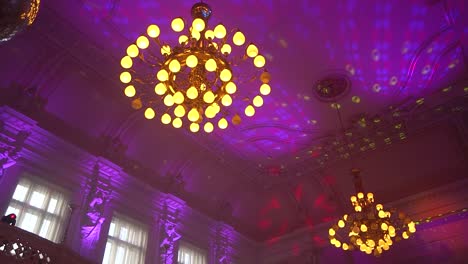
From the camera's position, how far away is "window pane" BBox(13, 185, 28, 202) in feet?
22.7

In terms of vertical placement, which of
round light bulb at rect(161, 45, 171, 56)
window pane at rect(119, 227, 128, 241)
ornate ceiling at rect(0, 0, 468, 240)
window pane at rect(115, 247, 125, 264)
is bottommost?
window pane at rect(115, 247, 125, 264)

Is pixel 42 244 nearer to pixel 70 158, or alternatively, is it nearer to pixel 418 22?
pixel 70 158

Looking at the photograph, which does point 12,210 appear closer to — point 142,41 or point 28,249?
point 28,249

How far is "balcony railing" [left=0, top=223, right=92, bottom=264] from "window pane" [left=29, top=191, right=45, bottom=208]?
1325mm

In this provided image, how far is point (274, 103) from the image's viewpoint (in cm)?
912

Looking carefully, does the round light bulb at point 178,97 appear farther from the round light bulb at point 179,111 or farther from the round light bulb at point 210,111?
the round light bulb at point 210,111

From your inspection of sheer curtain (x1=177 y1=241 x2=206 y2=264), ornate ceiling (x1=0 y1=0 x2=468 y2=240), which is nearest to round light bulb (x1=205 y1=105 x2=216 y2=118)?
ornate ceiling (x1=0 y1=0 x2=468 y2=240)

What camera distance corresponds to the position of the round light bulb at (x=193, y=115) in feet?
15.4

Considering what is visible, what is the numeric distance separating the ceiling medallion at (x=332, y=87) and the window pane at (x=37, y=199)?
20.3ft

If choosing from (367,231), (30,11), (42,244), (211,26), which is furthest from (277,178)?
(30,11)

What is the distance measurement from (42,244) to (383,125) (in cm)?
809

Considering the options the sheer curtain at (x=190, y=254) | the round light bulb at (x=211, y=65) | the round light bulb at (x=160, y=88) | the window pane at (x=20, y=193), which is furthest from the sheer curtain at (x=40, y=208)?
the round light bulb at (x=211, y=65)

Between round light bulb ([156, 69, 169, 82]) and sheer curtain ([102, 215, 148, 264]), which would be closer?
round light bulb ([156, 69, 169, 82])

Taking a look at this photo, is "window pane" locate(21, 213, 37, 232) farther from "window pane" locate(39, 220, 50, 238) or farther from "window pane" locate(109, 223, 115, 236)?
"window pane" locate(109, 223, 115, 236)
